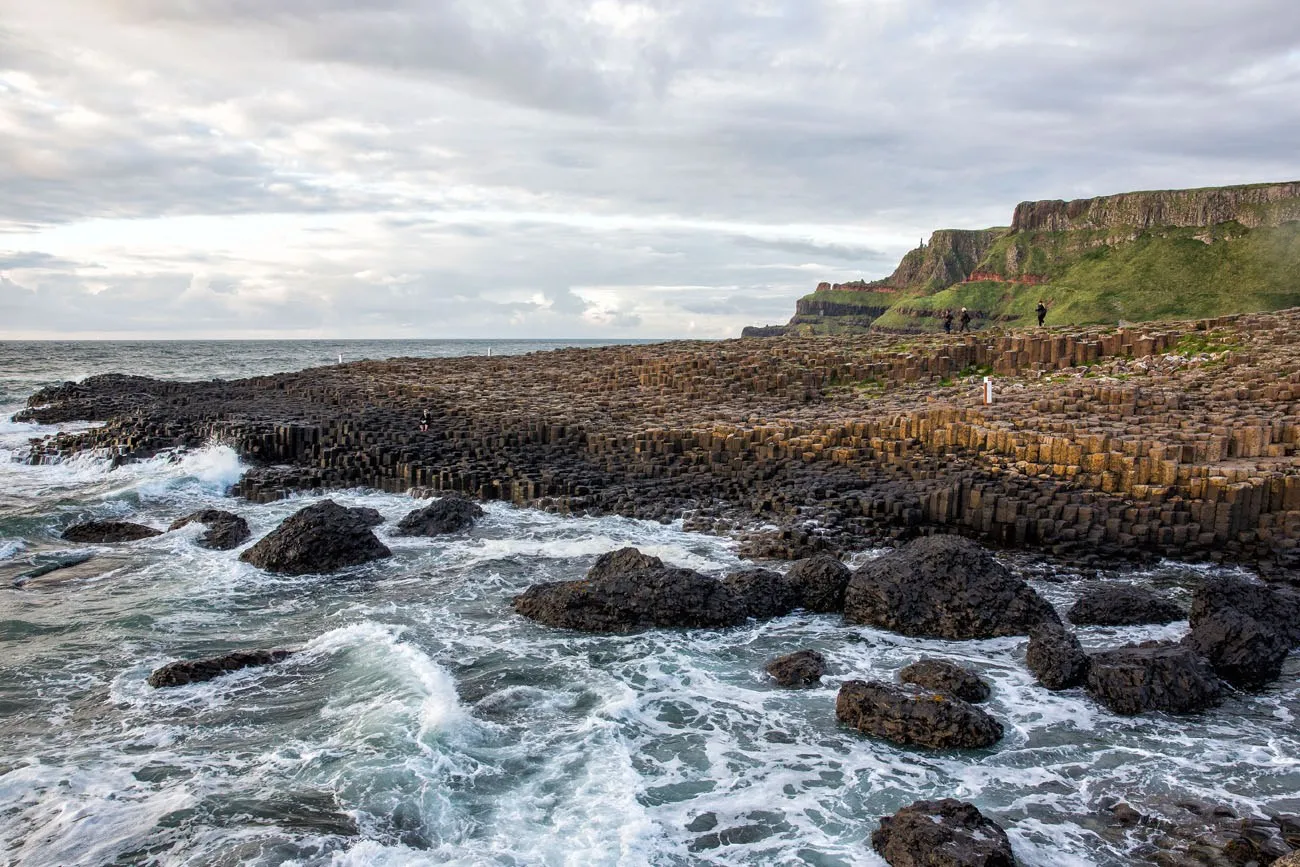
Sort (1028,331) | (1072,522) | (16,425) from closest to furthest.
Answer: (1072,522)
(1028,331)
(16,425)

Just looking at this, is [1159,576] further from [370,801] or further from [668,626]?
[370,801]

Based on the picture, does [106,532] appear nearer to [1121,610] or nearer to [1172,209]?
[1121,610]

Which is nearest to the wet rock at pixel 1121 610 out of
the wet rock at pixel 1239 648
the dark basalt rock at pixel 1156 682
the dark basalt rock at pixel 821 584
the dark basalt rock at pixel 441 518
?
the wet rock at pixel 1239 648

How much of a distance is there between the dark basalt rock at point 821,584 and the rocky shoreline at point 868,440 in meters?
1.92

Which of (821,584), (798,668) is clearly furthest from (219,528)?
(798,668)

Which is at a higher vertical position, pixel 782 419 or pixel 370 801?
pixel 782 419

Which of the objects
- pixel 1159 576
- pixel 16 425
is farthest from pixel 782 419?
pixel 16 425

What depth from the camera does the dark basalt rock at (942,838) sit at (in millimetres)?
6246

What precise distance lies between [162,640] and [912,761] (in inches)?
368

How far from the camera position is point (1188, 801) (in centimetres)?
717

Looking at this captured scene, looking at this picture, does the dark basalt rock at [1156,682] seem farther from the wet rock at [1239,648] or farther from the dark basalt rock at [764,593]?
the dark basalt rock at [764,593]

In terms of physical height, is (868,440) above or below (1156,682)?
above

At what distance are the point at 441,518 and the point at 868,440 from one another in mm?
8957

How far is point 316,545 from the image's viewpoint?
47.1 feet
